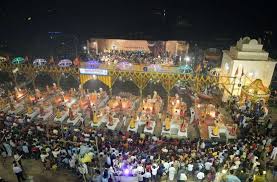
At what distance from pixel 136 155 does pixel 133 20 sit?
106 feet

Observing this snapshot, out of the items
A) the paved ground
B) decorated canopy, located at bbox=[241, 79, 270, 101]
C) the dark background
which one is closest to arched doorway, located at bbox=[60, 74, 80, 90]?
the dark background

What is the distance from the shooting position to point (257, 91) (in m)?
22.5

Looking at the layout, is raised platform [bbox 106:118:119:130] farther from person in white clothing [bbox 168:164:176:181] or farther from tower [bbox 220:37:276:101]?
tower [bbox 220:37:276:101]

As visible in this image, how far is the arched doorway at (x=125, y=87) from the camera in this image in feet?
92.3

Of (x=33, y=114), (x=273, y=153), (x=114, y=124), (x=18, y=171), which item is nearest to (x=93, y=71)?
(x=114, y=124)

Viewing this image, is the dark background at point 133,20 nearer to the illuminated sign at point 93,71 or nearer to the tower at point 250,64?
the tower at point 250,64

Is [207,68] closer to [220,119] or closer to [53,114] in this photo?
[220,119]

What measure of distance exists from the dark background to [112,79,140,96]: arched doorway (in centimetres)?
1239

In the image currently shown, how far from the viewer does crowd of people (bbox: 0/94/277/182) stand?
14656mm

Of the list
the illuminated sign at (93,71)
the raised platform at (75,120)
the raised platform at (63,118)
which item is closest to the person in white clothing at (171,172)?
the raised platform at (75,120)

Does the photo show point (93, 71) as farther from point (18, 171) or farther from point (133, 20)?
point (133, 20)

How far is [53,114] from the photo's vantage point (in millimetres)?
23188

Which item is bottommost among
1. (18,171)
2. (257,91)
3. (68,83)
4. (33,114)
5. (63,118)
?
(18,171)

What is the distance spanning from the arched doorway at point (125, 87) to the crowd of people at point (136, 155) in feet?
33.7
